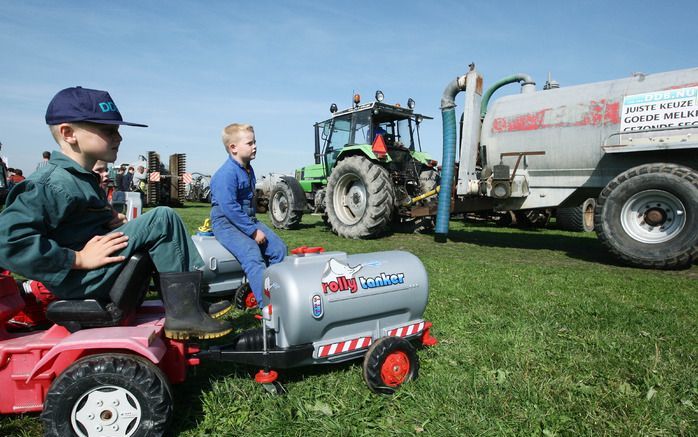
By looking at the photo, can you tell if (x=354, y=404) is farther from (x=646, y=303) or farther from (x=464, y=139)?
(x=464, y=139)

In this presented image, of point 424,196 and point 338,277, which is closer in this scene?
point 338,277

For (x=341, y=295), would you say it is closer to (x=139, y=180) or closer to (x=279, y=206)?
(x=279, y=206)

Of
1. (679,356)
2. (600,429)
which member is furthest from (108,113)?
(679,356)

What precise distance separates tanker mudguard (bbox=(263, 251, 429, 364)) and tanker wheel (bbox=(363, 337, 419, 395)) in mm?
106

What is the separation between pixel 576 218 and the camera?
10703 mm

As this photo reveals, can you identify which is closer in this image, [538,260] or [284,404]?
[284,404]

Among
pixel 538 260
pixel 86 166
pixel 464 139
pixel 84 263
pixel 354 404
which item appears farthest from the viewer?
pixel 464 139

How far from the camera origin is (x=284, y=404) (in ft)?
7.45

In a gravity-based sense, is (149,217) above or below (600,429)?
above

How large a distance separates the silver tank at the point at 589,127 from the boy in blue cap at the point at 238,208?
16.9 ft

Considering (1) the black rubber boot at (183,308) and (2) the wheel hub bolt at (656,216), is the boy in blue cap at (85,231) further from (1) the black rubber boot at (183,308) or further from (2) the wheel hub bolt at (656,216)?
(2) the wheel hub bolt at (656,216)

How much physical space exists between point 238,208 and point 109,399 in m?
1.63

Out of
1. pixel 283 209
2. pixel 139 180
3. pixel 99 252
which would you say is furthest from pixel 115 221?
pixel 139 180

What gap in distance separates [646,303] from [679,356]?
137 cm
